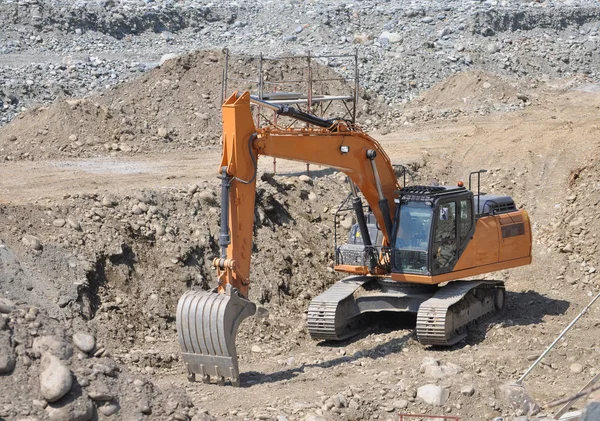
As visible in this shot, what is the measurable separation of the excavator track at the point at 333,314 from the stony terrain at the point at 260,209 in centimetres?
24

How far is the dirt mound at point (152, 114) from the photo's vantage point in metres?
23.9

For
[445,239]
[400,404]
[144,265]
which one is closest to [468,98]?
[445,239]

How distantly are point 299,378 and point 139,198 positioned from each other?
5673mm

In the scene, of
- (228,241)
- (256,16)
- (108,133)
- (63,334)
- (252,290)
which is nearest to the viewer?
(63,334)

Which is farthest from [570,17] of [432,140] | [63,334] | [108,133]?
[63,334]

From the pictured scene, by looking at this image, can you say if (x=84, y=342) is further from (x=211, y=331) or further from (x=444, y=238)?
(x=444, y=238)

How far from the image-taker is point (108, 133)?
80.2 feet

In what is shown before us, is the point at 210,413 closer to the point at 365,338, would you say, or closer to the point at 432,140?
the point at 365,338

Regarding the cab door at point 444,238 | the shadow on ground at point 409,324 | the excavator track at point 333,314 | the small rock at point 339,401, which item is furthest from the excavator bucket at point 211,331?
the cab door at point 444,238

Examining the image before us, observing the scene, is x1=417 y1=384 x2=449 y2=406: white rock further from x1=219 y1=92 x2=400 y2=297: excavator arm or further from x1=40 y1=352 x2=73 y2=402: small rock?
x1=40 y1=352 x2=73 y2=402: small rock

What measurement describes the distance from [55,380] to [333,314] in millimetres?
5649

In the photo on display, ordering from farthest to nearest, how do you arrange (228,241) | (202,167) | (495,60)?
(495,60), (202,167), (228,241)

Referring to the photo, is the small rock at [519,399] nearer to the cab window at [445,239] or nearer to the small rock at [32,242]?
the cab window at [445,239]

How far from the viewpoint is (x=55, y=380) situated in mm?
10828
